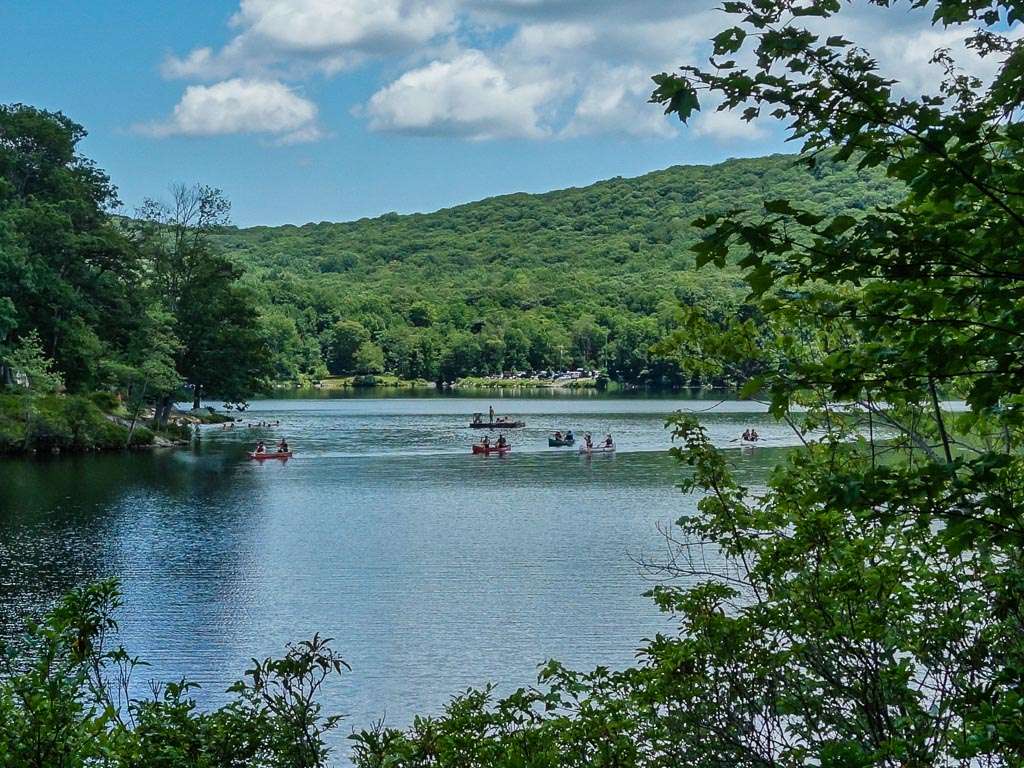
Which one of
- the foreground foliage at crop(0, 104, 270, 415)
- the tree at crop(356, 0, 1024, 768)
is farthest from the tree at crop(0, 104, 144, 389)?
the tree at crop(356, 0, 1024, 768)

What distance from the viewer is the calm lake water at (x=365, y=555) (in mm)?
19375

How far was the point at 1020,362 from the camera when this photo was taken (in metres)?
4.24

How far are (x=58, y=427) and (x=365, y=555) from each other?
96.5ft

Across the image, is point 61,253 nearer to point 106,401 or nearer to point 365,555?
point 106,401

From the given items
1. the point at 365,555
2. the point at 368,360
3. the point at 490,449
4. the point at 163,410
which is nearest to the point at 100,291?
the point at 163,410

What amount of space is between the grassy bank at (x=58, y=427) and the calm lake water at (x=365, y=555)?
273cm

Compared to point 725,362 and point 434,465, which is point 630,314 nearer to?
point 434,465

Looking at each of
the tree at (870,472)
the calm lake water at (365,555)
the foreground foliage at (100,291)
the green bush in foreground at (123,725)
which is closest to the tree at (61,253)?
the foreground foliage at (100,291)

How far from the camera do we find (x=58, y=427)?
174 ft

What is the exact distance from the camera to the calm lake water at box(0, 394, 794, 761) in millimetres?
19375

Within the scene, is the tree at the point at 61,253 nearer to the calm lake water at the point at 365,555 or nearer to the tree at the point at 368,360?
the calm lake water at the point at 365,555

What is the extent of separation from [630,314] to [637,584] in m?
149

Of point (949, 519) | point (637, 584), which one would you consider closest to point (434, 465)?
point (637, 584)

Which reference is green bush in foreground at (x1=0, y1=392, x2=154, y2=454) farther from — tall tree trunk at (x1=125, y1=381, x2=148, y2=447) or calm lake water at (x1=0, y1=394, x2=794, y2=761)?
calm lake water at (x1=0, y1=394, x2=794, y2=761)
